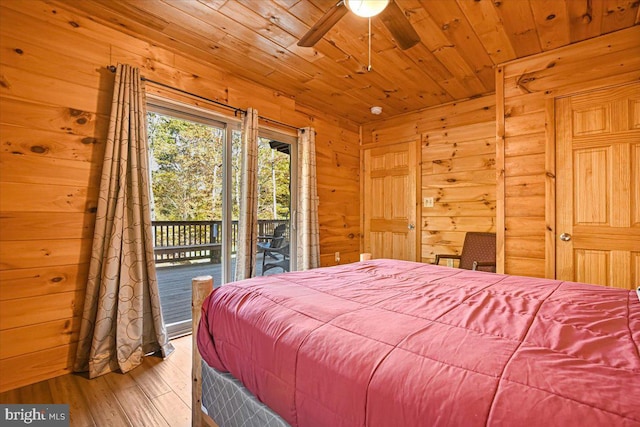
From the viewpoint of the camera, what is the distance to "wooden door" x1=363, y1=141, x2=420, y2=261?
403cm

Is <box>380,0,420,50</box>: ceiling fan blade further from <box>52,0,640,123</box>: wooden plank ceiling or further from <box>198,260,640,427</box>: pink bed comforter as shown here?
<box>198,260,640,427</box>: pink bed comforter

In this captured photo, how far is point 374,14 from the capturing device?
5.11ft

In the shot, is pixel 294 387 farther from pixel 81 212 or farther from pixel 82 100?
pixel 82 100

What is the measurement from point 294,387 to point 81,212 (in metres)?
2.08

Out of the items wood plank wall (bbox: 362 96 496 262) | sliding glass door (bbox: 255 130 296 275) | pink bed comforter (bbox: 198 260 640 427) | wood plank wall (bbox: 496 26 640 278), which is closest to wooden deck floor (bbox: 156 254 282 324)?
sliding glass door (bbox: 255 130 296 275)

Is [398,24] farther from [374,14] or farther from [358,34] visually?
[358,34]

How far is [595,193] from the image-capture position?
2.40 metres

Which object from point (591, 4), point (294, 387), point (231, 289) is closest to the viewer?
point (294, 387)

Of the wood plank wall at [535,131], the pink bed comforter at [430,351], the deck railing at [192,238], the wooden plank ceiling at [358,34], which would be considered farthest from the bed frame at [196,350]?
the wood plank wall at [535,131]

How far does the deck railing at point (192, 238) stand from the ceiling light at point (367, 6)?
2.17 metres

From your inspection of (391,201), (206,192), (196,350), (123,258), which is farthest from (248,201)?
(391,201)

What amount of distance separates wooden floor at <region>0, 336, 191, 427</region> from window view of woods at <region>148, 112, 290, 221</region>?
1.33m

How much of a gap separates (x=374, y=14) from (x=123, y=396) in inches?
103

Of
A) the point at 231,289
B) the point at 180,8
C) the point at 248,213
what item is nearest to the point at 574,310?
the point at 231,289
